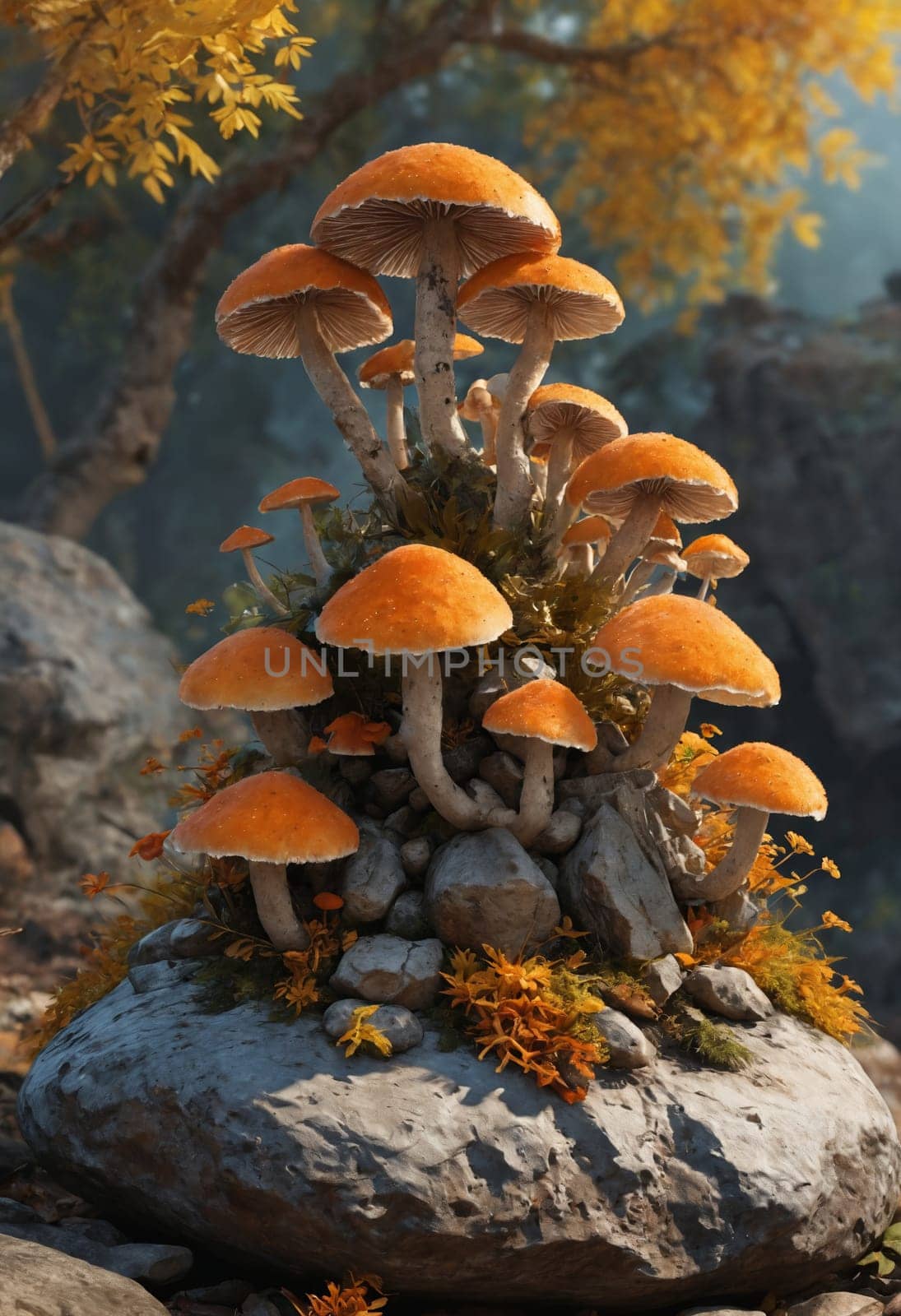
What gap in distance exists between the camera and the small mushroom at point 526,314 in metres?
3.96

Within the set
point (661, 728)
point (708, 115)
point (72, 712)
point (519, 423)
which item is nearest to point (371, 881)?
point (661, 728)

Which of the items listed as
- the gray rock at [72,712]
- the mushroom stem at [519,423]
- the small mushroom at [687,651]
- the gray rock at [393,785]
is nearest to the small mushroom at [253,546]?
the gray rock at [393,785]

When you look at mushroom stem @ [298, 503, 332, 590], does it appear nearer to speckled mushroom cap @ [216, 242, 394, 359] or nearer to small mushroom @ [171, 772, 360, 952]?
speckled mushroom cap @ [216, 242, 394, 359]

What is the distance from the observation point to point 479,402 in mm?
4980

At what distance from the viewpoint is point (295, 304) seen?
4430mm

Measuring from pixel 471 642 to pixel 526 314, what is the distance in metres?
2.20

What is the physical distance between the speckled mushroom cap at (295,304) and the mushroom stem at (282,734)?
166cm

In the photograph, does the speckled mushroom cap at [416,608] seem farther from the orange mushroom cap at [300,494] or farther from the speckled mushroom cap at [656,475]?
the orange mushroom cap at [300,494]

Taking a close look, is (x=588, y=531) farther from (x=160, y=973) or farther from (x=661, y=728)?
(x=160, y=973)

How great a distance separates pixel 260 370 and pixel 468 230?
2995 centimetres

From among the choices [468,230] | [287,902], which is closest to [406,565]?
[287,902]

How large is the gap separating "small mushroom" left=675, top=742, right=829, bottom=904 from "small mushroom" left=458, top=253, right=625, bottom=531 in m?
A: 1.49

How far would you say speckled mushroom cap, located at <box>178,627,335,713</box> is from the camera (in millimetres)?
3631

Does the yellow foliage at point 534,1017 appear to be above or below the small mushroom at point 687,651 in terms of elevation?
below
